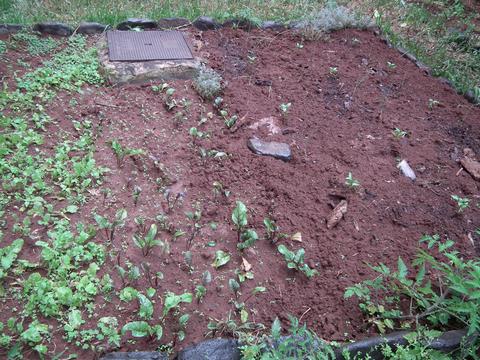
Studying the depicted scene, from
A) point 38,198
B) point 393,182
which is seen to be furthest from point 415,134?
point 38,198

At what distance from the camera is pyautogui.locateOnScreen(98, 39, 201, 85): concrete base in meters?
4.16

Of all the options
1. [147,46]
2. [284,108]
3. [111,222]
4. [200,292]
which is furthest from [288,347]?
[147,46]

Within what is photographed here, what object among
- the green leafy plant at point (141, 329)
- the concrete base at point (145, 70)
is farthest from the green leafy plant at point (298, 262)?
the concrete base at point (145, 70)

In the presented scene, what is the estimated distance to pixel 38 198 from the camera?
294 cm

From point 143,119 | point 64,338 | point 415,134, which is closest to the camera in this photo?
point 64,338

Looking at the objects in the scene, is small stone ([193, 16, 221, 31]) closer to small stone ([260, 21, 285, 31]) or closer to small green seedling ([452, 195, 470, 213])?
small stone ([260, 21, 285, 31])

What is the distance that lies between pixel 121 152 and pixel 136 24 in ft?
7.57

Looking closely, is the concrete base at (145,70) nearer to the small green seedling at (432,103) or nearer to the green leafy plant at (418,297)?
the small green seedling at (432,103)

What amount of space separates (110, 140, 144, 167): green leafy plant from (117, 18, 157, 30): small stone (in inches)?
84.0

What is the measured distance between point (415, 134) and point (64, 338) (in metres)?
3.47

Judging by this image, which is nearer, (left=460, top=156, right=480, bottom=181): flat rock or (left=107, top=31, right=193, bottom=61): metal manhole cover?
(left=460, top=156, right=480, bottom=181): flat rock

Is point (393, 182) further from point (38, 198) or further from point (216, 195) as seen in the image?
point (38, 198)

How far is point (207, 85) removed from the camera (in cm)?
410

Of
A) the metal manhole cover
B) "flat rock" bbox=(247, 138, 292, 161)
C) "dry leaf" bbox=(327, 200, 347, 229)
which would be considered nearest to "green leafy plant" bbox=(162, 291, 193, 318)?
"dry leaf" bbox=(327, 200, 347, 229)
